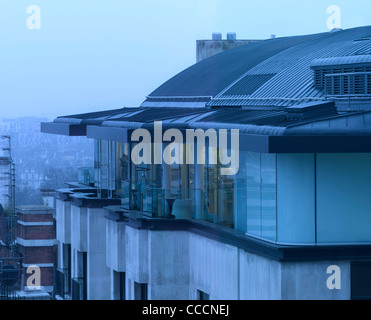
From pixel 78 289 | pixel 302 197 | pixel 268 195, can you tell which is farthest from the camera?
pixel 78 289

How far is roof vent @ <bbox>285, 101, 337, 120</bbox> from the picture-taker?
66.4ft

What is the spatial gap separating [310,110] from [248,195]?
2212 mm

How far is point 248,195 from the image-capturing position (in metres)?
20.7

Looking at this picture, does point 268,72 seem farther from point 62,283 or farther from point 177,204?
point 62,283

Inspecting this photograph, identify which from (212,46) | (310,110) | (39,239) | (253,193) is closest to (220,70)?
(212,46)

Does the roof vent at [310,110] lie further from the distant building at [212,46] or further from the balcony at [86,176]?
the distant building at [212,46]

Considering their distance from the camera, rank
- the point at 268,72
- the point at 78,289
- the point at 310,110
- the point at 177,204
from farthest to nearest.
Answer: the point at 78,289 < the point at 268,72 < the point at 177,204 < the point at 310,110

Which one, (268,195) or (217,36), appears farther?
(217,36)

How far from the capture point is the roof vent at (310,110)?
66.4 ft

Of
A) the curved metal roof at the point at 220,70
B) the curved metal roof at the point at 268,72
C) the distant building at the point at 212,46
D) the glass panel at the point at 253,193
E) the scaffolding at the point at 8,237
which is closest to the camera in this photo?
the glass panel at the point at 253,193

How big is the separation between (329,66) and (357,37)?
5762mm

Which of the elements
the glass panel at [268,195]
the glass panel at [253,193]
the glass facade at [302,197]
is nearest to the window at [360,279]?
the glass facade at [302,197]

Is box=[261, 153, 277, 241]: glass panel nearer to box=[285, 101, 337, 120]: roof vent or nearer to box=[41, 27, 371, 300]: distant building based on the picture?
box=[41, 27, 371, 300]: distant building

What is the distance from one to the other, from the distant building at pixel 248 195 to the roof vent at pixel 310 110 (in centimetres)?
3
